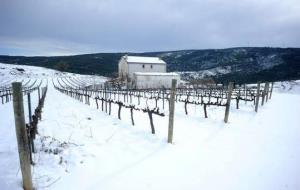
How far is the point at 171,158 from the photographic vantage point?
704 cm

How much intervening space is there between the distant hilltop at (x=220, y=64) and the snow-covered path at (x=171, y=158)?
76432 millimetres

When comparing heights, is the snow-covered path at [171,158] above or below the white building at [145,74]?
below

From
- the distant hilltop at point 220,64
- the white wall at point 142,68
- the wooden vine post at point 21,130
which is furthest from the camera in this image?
the distant hilltop at point 220,64

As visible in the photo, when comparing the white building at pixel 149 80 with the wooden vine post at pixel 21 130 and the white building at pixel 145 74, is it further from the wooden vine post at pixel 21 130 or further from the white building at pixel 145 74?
the wooden vine post at pixel 21 130

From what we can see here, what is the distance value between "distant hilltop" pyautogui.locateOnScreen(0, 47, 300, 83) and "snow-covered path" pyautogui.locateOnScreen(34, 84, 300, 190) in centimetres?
7643

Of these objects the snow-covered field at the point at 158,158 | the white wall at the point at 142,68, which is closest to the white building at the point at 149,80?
the white wall at the point at 142,68

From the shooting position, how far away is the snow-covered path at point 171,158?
551 centimetres

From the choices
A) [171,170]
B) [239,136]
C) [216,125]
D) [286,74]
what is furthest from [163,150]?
[286,74]

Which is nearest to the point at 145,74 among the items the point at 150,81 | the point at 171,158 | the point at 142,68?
the point at 150,81

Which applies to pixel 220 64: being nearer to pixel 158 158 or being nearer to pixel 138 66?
pixel 138 66

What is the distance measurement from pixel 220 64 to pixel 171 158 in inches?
4893

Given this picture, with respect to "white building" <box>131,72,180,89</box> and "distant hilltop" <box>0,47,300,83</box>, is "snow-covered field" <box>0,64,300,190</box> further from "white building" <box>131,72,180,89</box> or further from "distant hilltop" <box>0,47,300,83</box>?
"distant hilltop" <box>0,47,300,83</box>

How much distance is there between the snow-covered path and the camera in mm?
5508

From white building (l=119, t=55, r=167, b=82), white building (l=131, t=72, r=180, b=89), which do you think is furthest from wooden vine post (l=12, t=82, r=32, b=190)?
white building (l=119, t=55, r=167, b=82)
